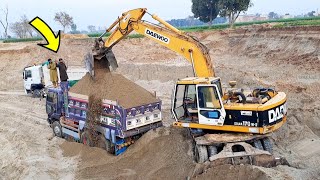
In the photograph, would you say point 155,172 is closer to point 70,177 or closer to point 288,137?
point 70,177

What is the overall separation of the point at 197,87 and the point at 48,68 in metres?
12.6

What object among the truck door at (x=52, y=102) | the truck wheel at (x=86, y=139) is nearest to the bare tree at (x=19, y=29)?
the truck door at (x=52, y=102)

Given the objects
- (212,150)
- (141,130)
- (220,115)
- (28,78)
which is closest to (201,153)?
(212,150)

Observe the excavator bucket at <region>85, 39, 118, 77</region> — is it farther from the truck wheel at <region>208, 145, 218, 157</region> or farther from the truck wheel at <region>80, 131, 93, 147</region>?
the truck wheel at <region>208, 145, 218, 157</region>

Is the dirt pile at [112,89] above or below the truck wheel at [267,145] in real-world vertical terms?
above

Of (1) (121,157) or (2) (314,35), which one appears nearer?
(1) (121,157)

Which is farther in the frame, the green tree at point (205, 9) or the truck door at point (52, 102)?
the green tree at point (205, 9)

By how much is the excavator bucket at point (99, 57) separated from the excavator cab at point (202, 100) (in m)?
3.48

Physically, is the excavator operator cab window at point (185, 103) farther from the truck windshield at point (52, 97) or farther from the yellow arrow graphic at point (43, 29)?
the yellow arrow graphic at point (43, 29)

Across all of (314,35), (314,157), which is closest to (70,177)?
(314,157)

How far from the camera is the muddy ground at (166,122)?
931cm

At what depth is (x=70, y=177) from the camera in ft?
31.6

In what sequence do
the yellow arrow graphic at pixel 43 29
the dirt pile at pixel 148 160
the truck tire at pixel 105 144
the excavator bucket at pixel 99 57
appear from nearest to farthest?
the dirt pile at pixel 148 160
the truck tire at pixel 105 144
the excavator bucket at pixel 99 57
the yellow arrow graphic at pixel 43 29

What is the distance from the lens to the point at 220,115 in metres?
8.84
